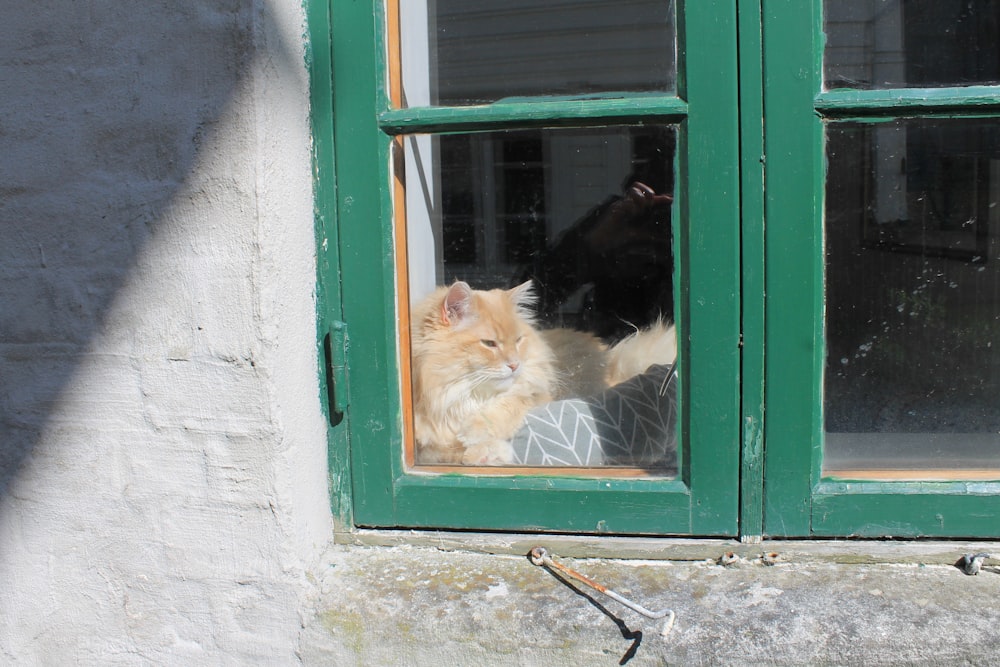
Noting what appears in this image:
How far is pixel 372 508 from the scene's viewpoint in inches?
72.1

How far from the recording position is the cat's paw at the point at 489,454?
1882 millimetres

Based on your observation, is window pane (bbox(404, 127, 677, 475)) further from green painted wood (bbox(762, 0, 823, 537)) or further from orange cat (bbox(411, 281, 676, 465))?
green painted wood (bbox(762, 0, 823, 537))

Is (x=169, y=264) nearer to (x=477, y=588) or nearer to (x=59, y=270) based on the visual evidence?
(x=59, y=270)

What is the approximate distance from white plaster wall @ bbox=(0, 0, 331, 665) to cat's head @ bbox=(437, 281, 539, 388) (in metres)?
0.40

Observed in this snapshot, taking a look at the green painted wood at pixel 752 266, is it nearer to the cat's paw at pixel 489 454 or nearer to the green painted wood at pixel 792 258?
the green painted wood at pixel 792 258

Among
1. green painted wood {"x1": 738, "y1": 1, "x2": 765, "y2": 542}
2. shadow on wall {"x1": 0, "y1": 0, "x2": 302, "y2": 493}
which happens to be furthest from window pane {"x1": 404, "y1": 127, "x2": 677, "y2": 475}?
shadow on wall {"x1": 0, "y1": 0, "x2": 302, "y2": 493}

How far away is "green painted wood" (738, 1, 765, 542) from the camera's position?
158 cm

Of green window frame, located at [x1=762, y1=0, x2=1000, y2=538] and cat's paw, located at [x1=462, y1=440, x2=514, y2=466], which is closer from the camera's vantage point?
green window frame, located at [x1=762, y1=0, x2=1000, y2=538]

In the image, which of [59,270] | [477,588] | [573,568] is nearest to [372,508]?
[477,588]

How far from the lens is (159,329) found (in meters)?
1.64

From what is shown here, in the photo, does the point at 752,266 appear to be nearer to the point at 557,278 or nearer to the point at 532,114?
the point at 557,278

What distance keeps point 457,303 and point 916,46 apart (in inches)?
44.3

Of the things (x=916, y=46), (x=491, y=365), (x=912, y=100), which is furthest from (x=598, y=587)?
(x=916, y=46)

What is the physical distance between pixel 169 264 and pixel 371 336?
1.41 feet
